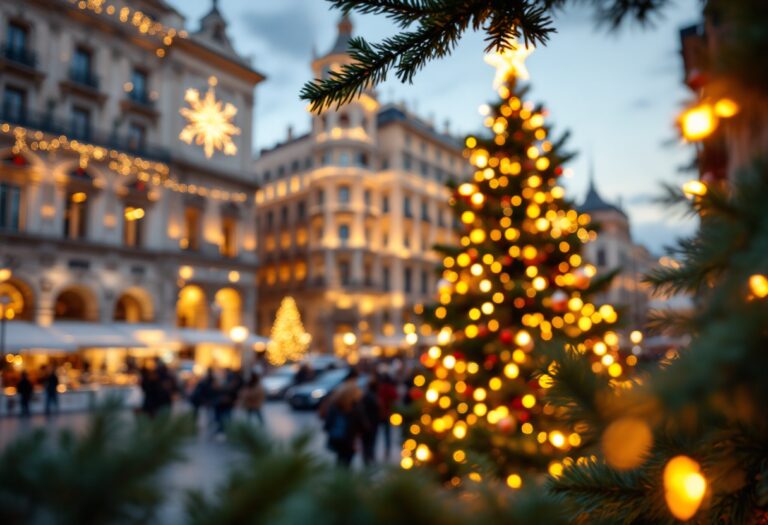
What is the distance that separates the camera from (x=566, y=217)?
9.06 meters

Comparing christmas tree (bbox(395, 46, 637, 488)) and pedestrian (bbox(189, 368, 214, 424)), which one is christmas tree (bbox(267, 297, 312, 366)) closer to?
pedestrian (bbox(189, 368, 214, 424))

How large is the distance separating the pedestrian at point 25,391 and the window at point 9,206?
11362 millimetres

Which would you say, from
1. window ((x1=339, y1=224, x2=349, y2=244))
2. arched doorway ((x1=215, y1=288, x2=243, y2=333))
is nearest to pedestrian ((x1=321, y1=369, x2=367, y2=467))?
arched doorway ((x1=215, y1=288, x2=243, y2=333))

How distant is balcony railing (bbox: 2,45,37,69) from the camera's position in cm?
2647

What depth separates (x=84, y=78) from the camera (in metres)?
29.5

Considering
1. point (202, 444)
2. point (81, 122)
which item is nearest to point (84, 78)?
point (81, 122)

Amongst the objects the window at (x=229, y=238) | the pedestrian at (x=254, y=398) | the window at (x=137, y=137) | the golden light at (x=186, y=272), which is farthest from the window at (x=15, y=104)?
the pedestrian at (x=254, y=398)

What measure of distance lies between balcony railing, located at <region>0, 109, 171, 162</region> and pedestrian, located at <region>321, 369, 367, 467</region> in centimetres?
2428

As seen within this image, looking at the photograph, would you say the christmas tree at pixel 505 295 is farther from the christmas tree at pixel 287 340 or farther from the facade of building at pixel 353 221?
the facade of building at pixel 353 221

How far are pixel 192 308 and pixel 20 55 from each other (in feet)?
50.8

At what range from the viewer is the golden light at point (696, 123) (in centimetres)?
245

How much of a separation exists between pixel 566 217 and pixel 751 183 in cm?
877

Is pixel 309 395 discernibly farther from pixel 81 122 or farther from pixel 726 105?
pixel 726 105

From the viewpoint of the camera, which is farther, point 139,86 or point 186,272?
point 186,272
